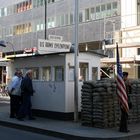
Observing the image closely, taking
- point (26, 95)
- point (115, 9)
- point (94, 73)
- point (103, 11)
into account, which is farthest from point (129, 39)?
point (26, 95)

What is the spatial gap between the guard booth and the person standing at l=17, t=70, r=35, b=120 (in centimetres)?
73

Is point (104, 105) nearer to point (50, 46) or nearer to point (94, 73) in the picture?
point (50, 46)

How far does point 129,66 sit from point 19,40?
116ft

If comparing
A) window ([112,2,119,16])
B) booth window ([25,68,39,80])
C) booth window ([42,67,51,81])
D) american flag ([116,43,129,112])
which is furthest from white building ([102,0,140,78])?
american flag ([116,43,129,112])

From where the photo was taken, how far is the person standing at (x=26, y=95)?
17.5 m

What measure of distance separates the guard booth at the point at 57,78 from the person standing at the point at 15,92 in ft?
2.45

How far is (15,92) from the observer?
60.1ft

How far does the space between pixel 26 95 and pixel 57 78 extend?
1343mm

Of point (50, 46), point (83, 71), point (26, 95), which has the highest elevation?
point (50, 46)

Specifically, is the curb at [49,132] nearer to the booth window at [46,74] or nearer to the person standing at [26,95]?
the person standing at [26,95]

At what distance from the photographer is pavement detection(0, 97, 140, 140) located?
13.5m

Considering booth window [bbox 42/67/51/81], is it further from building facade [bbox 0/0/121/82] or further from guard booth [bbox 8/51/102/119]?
building facade [bbox 0/0/121/82]

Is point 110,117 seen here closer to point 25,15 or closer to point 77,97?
point 77,97

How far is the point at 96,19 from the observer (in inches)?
2114
